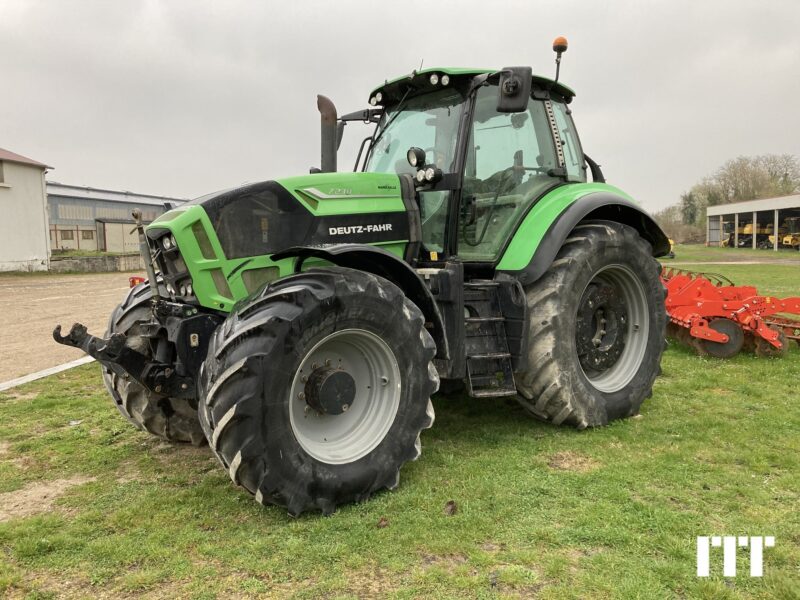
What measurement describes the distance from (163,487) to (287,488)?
1.09 m

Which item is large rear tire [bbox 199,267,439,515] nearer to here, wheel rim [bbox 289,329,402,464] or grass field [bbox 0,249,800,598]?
wheel rim [bbox 289,329,402,464]

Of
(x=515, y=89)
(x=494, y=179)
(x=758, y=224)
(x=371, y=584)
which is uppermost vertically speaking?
(x=758, y=224)

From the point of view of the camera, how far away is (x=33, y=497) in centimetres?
385

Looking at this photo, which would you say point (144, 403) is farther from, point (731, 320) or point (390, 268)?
point (731, 320)

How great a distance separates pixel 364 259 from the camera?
3986mm

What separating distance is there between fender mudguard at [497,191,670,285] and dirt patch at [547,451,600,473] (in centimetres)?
126

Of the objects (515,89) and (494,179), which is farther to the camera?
(494,179)

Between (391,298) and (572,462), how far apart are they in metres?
1.70

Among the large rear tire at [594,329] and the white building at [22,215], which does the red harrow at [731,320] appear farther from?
the white building at [22,215]

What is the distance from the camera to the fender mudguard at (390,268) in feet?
12.3

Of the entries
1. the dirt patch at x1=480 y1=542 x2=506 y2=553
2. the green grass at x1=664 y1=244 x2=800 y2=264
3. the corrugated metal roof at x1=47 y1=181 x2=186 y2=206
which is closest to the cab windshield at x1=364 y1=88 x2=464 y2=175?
the dirt patch at x1=480 y1=542 x2=506 y2=553

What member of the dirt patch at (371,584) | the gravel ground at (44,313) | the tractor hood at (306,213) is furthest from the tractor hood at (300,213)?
the gravel ground at (44,313)

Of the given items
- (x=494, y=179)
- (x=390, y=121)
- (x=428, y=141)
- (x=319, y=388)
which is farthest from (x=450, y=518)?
(x=390, y=121)

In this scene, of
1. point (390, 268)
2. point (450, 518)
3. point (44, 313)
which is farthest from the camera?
point (44, 313)
